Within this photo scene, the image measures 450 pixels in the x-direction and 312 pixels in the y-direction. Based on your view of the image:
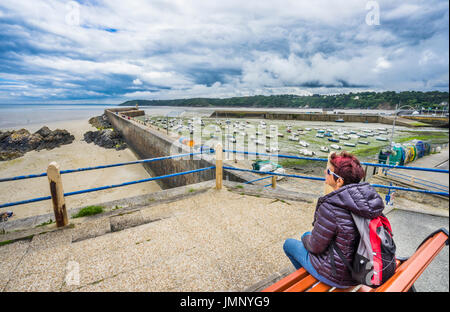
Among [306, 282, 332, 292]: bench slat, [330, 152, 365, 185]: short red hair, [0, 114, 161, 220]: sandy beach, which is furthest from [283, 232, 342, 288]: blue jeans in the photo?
[0, 114, 161, 220]: sandy beach

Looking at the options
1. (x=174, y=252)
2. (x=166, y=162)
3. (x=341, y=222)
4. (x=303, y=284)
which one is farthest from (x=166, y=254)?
(x=166, y=162)

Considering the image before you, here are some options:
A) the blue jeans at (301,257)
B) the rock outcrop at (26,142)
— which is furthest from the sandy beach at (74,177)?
the blue jeans at (301,257)

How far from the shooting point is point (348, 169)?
1.83 metres

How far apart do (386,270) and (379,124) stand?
99093 mm

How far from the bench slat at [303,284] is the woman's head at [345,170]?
902mm

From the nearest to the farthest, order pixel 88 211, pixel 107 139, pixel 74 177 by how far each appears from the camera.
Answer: pixel 88 211 → pixel 74 177 → pixel 107 139

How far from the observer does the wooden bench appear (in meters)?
1.67

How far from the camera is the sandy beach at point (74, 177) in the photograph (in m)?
14.2

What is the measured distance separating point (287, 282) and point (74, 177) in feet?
70.1

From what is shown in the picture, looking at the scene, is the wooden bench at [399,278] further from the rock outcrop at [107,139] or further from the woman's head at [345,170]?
the rock outcrop at [107,139]

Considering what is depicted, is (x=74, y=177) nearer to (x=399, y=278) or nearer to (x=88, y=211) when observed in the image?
(x=88, y=211)

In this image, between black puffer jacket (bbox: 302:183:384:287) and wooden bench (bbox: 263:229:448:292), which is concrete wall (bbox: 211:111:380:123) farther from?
black puffer jacket (bbox: 302:183:384:287)

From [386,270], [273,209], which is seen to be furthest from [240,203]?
[386,270]
